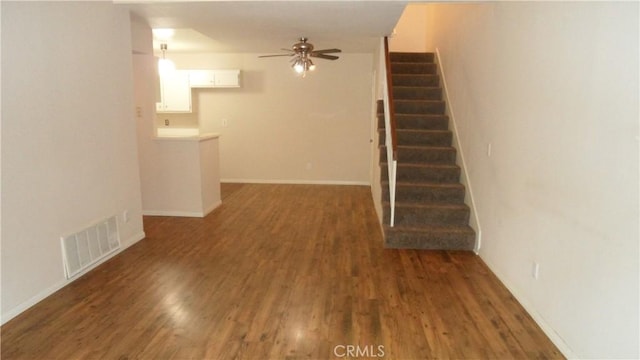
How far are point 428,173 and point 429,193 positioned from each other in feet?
0.98

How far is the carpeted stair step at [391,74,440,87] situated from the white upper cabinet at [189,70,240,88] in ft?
10.0

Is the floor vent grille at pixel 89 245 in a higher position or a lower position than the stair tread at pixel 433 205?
lower

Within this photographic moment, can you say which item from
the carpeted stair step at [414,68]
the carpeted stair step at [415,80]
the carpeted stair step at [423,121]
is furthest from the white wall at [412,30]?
the carpeted stair step at [423,121]

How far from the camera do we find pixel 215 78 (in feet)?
23.8

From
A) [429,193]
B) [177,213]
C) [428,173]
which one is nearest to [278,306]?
[429,193]

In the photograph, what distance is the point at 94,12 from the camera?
3.39m

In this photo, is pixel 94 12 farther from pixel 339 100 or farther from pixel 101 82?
pixel 339 100

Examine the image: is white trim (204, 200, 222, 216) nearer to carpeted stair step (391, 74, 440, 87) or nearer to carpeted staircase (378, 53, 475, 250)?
carpeted staircase (378, 53, 475, 250)

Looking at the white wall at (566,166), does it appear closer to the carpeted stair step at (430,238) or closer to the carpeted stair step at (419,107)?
the carpeted stair step at (430,238)

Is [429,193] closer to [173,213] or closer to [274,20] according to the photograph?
[274,20]

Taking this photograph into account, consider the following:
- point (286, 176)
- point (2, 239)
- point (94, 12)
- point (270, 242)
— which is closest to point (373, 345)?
point (270, 242)

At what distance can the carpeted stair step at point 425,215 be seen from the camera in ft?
13.8

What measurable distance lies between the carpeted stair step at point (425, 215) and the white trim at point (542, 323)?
37.4 inches

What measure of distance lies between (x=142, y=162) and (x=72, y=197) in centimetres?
198
